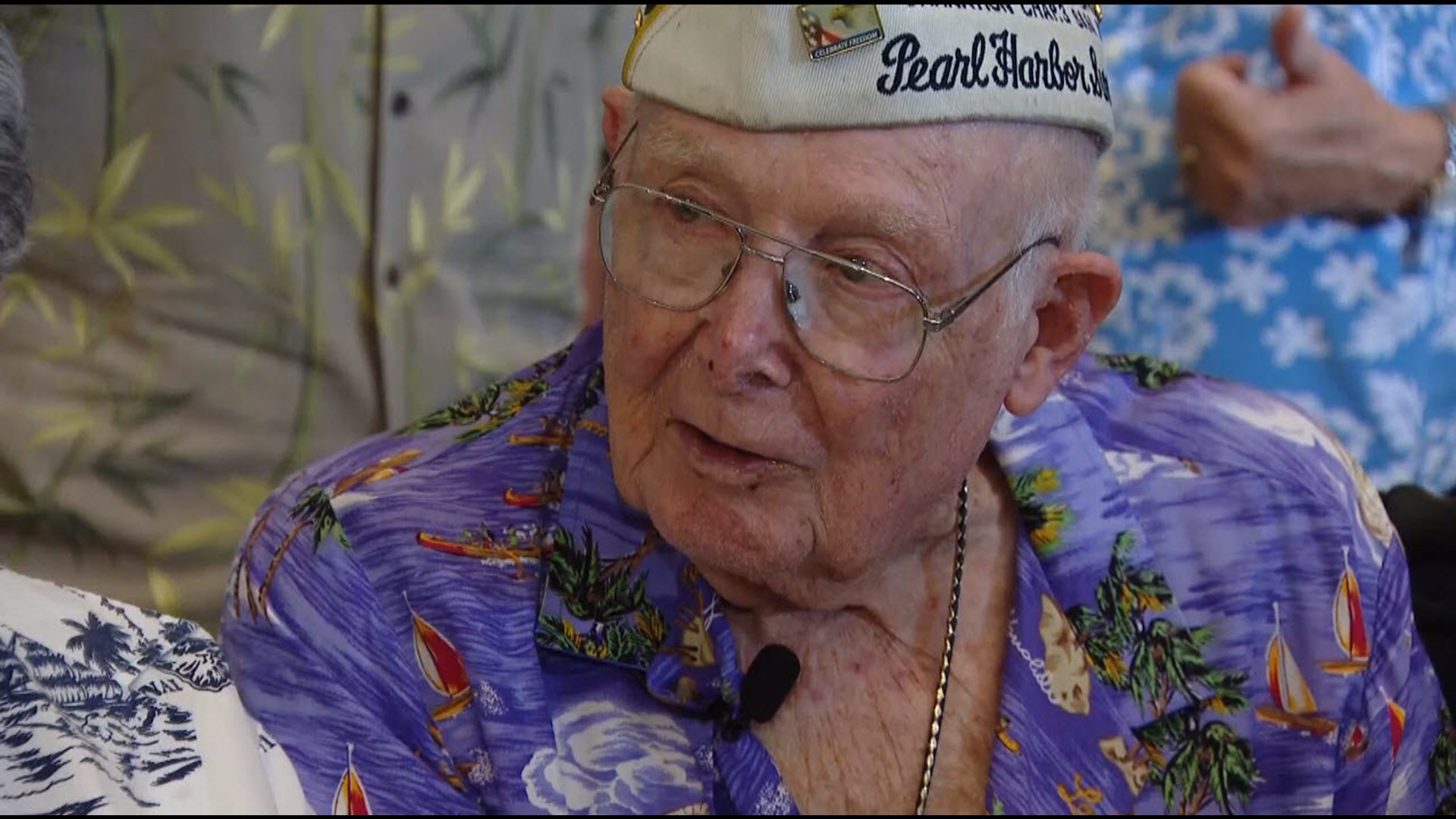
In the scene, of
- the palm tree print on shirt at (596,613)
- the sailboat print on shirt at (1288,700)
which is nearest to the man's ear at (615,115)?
the palm tree print on shirt at (596,613)

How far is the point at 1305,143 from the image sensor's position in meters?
2.03

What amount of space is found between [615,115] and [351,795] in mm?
610

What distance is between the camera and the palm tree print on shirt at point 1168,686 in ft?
4.46

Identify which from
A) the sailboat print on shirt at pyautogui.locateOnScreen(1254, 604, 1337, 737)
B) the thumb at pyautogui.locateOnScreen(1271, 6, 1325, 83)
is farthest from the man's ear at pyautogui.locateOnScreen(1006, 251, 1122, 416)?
the thumb at pyautogui.locateOnScreen(1271, 6, 1325, 83)

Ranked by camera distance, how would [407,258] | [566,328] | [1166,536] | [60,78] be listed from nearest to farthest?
[60,78], [1166,536], [407,258], [566,328]

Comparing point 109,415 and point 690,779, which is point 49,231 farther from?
point 690,779

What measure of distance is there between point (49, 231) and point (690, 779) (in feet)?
→ 2.29

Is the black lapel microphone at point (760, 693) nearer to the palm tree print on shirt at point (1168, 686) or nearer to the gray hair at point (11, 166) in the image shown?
the palm tree print on shirt at point (1168, 686)

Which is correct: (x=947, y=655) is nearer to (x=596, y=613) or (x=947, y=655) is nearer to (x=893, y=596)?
(x=893, y=596)

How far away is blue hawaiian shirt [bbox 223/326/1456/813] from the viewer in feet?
4.04

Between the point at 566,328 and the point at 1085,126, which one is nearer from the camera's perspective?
the point at 1085,126

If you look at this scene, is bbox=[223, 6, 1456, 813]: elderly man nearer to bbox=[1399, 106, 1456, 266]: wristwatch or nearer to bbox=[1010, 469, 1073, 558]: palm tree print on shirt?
bbox=[1010, 469, 1073, 558]: palm tree print on shirt

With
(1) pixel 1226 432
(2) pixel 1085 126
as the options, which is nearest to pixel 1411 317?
(1) pixel 1226 432

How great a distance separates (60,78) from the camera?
1.04 metres
